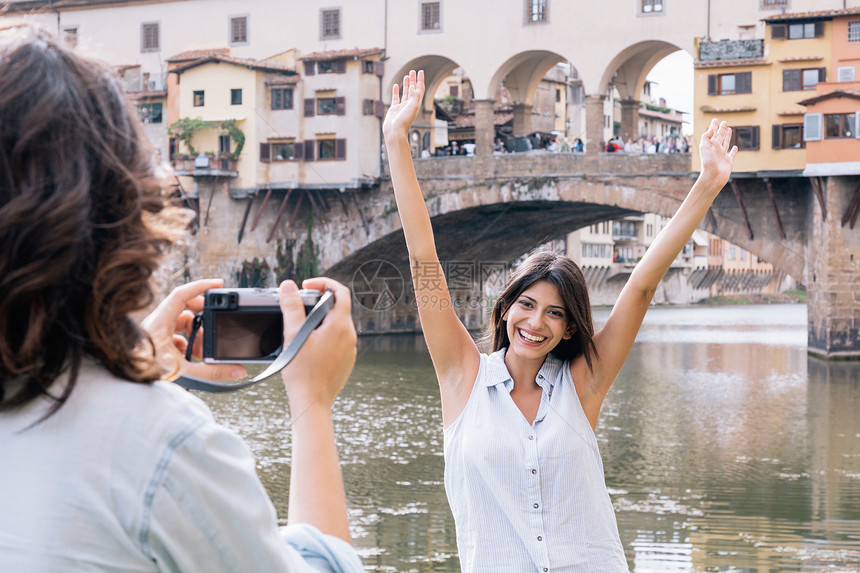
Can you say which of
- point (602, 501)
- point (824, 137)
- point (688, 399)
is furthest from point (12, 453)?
point (824, 137)

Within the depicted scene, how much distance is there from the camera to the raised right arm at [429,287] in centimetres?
203

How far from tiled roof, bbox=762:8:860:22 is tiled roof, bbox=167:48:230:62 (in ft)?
38.8

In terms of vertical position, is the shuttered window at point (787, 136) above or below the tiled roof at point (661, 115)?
below

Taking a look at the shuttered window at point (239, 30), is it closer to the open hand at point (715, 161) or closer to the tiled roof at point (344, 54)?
the tiled roof at point (344, 54)

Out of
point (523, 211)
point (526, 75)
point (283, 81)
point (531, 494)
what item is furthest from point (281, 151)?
point (531, 494)

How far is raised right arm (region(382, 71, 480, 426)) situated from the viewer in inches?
79.8

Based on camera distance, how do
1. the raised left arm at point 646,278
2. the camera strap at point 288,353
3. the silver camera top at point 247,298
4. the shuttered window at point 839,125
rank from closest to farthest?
1. the camera strap at point 288,353
2. the silver camera top at point 247,298
3. the raised left arm at point 646,278
4. the shuttered window at point 839,125

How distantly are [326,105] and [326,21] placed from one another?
1.96m

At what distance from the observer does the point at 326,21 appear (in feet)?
76.6

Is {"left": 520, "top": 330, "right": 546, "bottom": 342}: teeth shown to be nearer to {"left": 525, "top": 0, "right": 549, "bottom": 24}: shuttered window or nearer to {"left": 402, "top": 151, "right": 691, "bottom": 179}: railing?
{"left": 402, "top": 151, "right": 691, "bottom": 179}: railing

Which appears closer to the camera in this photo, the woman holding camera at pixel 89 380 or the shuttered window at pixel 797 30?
the woman holding camera at pixel 89 380

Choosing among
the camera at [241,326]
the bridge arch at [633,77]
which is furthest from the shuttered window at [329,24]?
the camera at [241,326]

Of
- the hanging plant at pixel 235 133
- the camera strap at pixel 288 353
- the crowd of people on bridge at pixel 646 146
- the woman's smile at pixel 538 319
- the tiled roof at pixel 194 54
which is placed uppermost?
the tiled roof at pixel 194 54

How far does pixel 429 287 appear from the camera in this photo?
202cm
